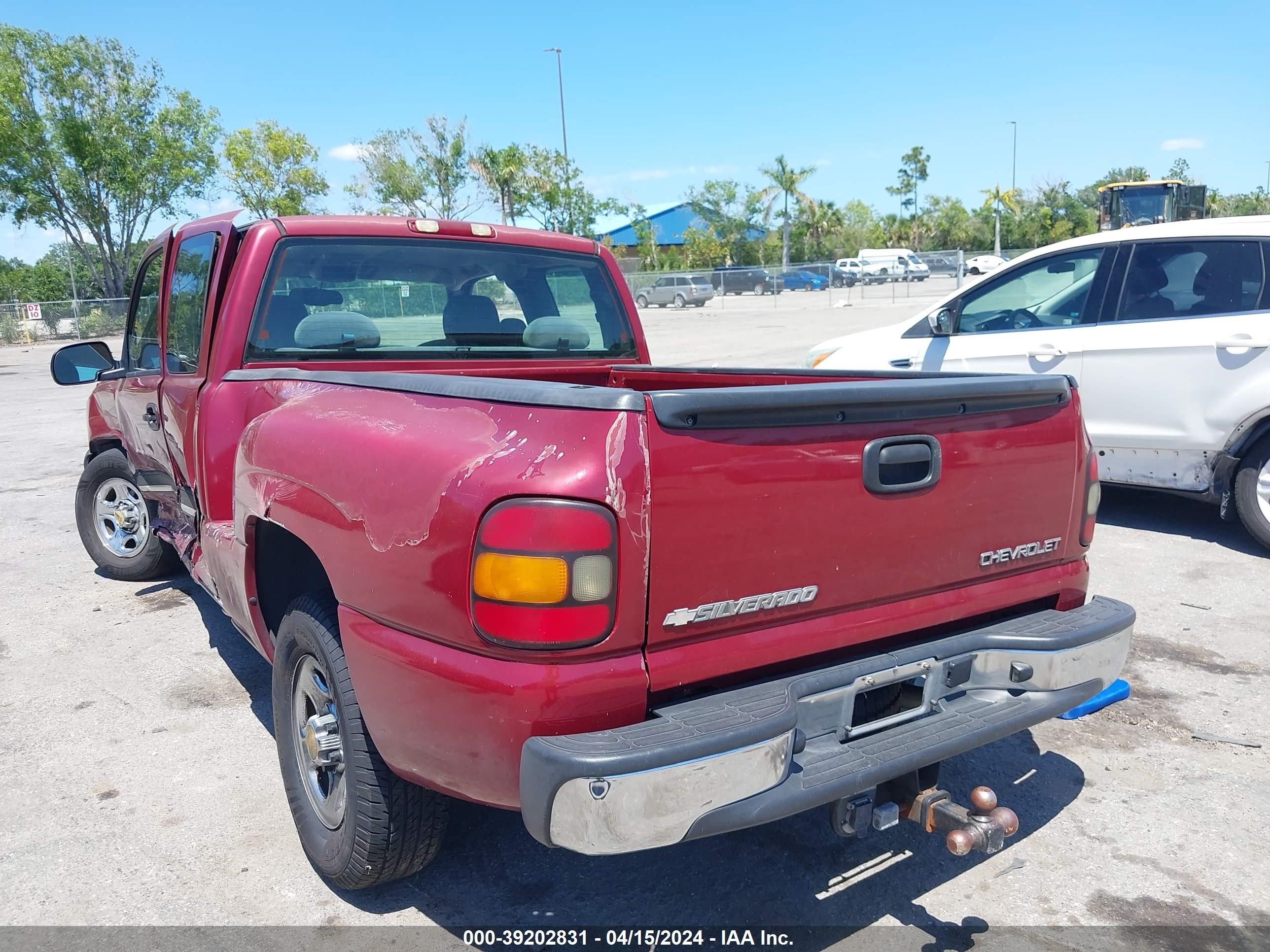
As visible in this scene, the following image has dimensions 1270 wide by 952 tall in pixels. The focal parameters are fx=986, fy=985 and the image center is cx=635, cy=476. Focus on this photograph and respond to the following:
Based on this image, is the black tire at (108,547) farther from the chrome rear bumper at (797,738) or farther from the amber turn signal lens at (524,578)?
the chrome rear bumper at (797,738)

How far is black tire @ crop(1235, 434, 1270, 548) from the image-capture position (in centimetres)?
568

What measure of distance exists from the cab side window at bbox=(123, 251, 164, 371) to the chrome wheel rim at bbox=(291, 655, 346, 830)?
2.25 metres

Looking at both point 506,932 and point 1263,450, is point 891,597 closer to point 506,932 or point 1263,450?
point 506,932

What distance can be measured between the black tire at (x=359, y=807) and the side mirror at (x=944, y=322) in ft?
17.3

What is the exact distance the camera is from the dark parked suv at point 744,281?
46.8 meters

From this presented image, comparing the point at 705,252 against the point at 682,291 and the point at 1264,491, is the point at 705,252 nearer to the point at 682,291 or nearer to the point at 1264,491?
the point at 682,291

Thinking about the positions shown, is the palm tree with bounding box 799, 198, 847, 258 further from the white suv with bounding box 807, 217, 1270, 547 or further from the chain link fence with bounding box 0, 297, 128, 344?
the white suv with bounding box 807, 217, 1270, 547

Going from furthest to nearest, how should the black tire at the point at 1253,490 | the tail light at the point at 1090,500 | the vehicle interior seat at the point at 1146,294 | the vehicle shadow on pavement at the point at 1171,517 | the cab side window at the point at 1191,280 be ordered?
the vehicle shadow on pavement at the point at 1171,517 < the vehicle interior seat at the point at 1146,294 < the cab side window at the point at 1191,280 < the black tire at the point at 1253,490 < the tail light at the point at 1090,500

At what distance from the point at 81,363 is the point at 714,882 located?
415 centimetres

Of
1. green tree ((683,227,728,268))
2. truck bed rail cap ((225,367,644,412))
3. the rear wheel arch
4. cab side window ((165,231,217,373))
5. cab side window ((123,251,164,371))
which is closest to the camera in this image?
truck bed rail cap ((225,367,644,412))

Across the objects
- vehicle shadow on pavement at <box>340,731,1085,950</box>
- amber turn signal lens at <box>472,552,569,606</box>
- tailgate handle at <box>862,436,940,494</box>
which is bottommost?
vehicle shadow on pavement at <box>340,731,1085,950</box>

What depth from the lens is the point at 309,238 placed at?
3877mm

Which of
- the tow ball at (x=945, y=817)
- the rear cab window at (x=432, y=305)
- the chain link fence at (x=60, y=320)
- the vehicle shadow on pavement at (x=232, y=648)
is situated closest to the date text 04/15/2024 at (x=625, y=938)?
the tow ball at (x=945, y=817)

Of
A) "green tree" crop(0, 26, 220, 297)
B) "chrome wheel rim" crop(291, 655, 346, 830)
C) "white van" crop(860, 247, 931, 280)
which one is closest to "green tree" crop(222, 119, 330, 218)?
"green tree" crop(0, 26, 220, 297)
